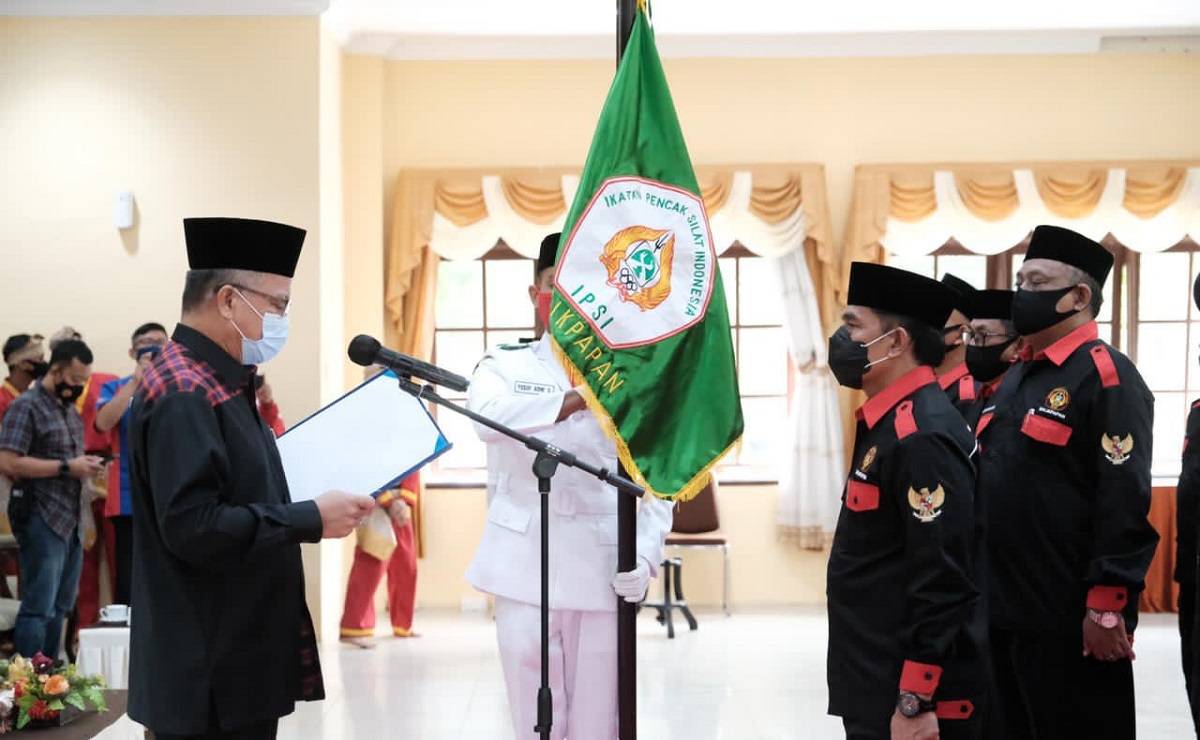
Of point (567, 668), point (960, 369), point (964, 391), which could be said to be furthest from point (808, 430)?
point (567, 668)

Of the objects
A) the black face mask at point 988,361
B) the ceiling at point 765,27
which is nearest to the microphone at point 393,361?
the black face mask at point 988,361

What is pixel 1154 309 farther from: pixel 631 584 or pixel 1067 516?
pixel 631 584

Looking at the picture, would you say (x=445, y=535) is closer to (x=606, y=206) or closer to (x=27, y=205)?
(x=27, y=205)

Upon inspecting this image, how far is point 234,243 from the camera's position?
88.0 inches

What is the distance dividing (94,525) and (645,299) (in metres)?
4.39

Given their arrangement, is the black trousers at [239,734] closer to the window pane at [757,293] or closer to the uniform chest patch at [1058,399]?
the uniform chest patch at [1058,399]

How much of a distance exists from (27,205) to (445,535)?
311 cm

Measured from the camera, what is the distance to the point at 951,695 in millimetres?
2357

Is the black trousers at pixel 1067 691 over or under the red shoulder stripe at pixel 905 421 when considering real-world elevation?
under

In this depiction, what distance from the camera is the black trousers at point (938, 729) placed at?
7.80 ft

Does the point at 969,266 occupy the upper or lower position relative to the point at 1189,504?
upper

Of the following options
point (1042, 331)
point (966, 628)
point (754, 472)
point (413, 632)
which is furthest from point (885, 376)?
point (754, 472)

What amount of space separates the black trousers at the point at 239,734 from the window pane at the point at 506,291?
5867 millimetres

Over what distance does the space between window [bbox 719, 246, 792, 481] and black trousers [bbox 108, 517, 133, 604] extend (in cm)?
373
